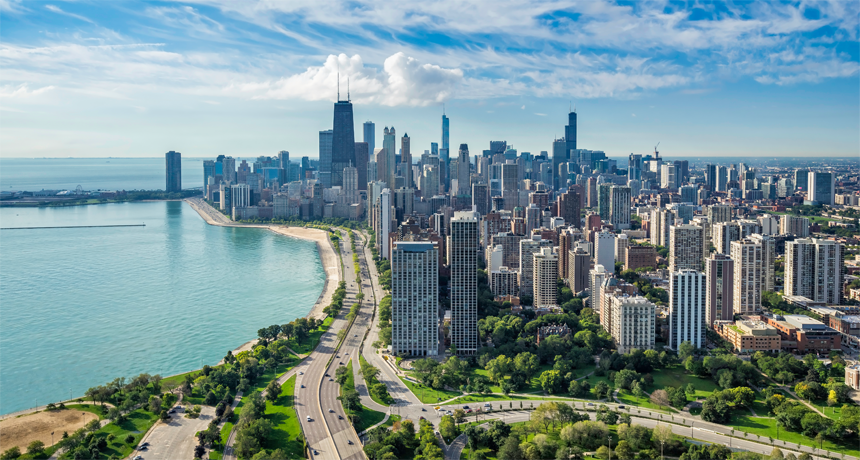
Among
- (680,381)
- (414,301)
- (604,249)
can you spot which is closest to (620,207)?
(604,249)

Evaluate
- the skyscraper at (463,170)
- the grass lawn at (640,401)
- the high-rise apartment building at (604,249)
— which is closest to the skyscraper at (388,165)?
the skyscraper at (463,170)

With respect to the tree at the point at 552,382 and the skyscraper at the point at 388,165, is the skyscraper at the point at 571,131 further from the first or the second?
the tree at the point at 552,382

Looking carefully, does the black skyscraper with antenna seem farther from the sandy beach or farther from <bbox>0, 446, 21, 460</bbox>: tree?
<bbox>0, 446, 21, 460</bbox>: tree

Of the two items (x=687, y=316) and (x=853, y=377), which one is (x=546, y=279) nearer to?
(x=687, y=316)

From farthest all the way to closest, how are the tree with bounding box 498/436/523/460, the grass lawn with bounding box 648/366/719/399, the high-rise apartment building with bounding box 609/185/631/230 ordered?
1. the high-rise apartment building with bounding box 609/185/631/230
2. the grass lawn with bounding box 648/366/719/399
3. the tree with bounding box 498/436/523/460

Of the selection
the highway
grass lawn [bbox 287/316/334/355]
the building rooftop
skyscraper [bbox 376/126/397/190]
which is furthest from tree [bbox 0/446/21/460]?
skyscraper [bbox 376/126/397/190]

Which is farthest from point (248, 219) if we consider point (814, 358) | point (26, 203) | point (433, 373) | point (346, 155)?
point (814, 358)

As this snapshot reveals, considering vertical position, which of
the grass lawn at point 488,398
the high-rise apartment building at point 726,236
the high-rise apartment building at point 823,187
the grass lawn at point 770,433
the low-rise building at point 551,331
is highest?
the high-rise apartment building at point 823,187
